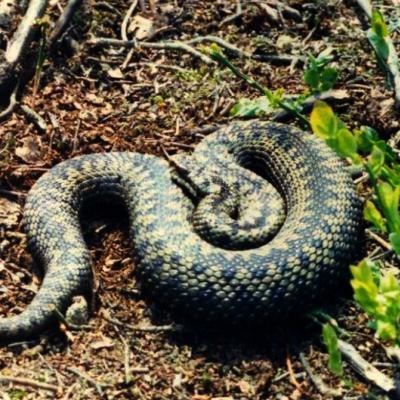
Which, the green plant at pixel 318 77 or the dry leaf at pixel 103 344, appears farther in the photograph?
the green plant at pixel 318 77

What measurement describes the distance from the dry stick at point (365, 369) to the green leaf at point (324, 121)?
1892 mm

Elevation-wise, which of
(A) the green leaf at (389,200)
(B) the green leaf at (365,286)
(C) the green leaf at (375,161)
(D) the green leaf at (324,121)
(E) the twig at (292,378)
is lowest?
(E) the twig at (292,378)

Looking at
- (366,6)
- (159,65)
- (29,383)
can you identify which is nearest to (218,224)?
(29,383)

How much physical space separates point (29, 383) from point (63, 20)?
3.98m

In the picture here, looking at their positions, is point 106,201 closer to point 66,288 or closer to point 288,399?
point 66,288

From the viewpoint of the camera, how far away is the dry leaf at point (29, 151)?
758 centimetres

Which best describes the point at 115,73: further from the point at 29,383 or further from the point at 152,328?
the point at 29,383

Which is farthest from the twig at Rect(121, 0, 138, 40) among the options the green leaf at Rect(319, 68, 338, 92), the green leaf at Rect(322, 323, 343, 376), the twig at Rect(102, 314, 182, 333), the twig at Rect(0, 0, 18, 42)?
the green leaf at Rect(322, 323, 343, 376)

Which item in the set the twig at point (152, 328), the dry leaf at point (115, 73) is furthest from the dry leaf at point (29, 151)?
the twig at point (152, 328)

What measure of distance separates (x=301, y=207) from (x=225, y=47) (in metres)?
2.25

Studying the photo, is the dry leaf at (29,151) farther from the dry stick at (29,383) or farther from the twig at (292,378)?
the twig at (292,378)

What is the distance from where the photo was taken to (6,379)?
19.3 ft

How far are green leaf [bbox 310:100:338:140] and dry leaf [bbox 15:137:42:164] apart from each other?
3474 mm

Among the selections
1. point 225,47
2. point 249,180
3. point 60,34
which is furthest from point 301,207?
point 60,34
